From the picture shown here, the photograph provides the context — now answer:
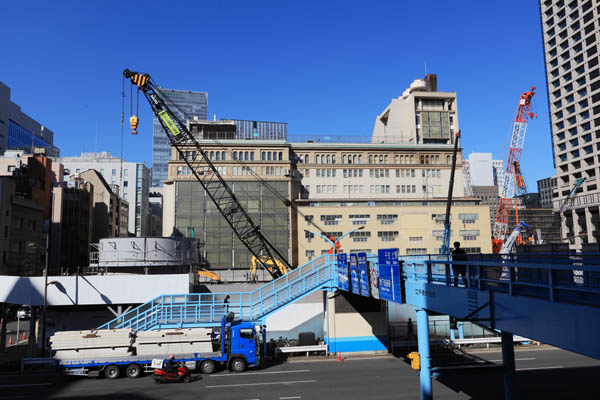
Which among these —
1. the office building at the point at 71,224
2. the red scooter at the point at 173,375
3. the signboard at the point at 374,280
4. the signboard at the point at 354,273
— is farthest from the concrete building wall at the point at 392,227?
the signboard at the point at 374,280

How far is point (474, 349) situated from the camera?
32312 mm

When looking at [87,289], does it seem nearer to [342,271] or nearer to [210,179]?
[342,271]

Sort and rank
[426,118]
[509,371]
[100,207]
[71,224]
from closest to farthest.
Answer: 1. [509,371]
2. [71,224]
3. [100,207]
4. [426,118]

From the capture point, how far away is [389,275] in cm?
1934

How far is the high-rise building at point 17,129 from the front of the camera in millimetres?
114750

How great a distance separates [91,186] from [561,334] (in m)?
91.8

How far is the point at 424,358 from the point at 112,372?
59.1ft

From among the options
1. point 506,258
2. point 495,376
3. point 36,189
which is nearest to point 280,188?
point 36,189

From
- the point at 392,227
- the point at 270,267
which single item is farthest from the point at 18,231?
the point at 392,227

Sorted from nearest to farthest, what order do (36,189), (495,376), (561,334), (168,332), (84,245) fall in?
(561,334) < (495,376) < (168,332) < (36,189) < (84,245)

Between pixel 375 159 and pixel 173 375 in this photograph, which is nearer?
pixel 173 375

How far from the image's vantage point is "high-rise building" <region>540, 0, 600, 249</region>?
85688mm

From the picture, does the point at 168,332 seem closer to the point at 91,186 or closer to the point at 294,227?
the point at 294,227

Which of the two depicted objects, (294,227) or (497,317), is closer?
(497,317)
